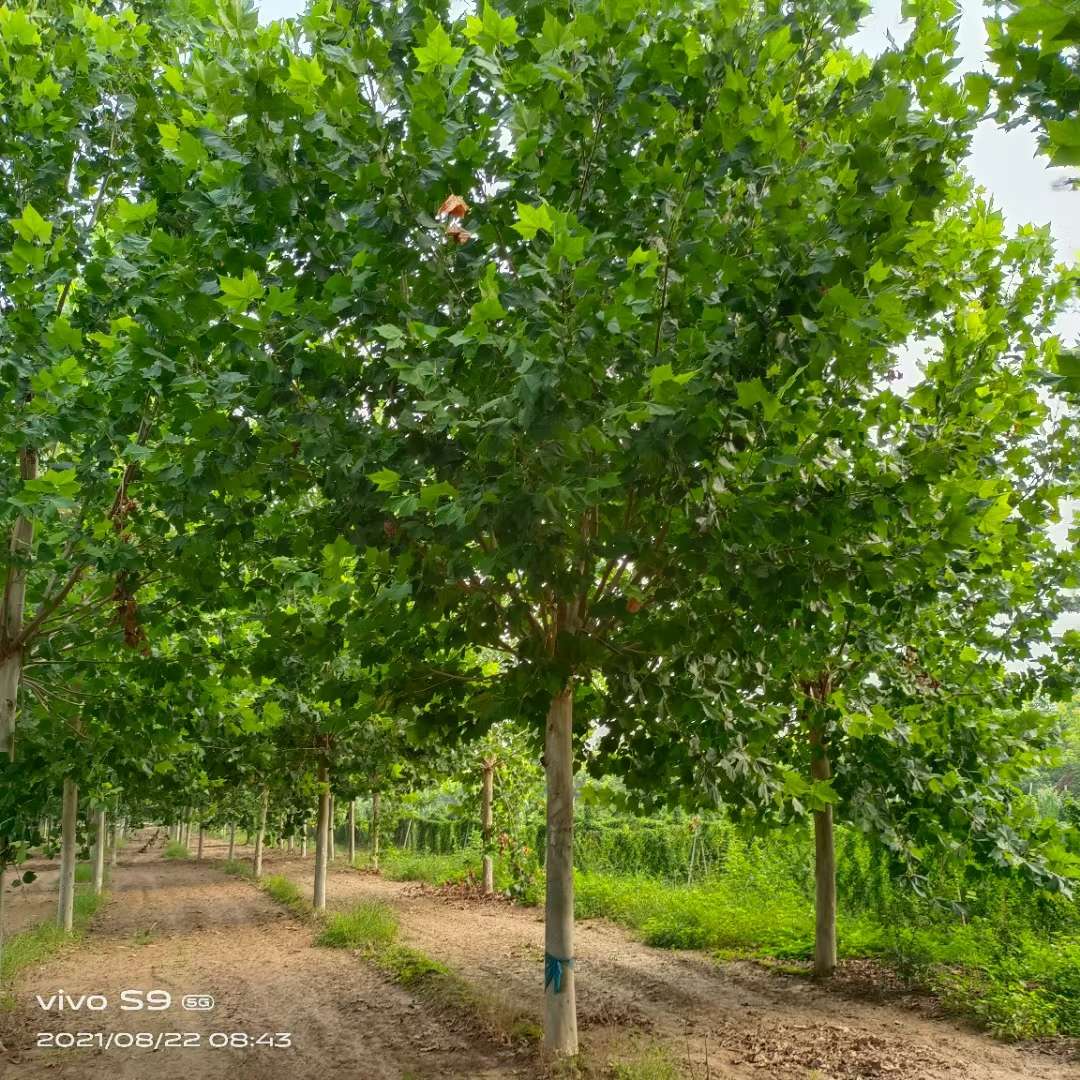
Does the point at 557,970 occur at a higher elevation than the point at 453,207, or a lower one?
lower

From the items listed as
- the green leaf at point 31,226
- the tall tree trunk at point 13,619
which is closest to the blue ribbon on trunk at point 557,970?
the tall tree trunk at point 13,619

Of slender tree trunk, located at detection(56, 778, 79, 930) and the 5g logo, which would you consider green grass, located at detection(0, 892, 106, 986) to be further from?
the 5g logo

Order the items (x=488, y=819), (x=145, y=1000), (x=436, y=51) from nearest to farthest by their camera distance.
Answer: (x=436, y=51)
(x=145, y=1000)
(x=488, y=819)

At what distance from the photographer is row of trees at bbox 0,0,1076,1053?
4004mm

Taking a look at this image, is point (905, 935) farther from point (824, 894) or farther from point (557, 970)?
point (557, 970)

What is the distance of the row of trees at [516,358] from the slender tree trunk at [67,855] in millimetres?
8705

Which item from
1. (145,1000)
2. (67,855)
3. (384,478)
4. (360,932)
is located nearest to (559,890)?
(384,478)

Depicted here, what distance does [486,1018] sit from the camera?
721 centimetres

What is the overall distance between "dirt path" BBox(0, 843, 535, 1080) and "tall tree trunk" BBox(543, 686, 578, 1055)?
1.18ft

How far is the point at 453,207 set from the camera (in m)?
4.15

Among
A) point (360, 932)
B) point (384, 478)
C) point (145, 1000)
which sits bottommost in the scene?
point (360, 932)

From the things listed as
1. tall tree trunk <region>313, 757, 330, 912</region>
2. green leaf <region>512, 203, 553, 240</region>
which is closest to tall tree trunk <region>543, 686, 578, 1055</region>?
green leaf <region>512, 203, 553, 240</region>

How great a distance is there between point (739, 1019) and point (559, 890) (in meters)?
3.23

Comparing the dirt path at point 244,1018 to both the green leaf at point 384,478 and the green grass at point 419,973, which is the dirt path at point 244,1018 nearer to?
the green grass at point 419,973
